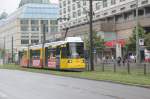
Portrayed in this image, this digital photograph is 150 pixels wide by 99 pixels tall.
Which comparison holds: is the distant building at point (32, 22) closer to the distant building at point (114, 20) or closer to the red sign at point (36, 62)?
the distant building at point (114, 20)

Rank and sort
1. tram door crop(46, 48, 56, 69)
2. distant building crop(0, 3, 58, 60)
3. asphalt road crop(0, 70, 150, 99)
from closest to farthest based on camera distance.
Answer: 1. asphalt road crop(0, 70, 150, 99)
2. tram door crop(46, 48, 56, 69)
3. distant building crop(0, 3, 58, 60)

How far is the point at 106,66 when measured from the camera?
45.8 m

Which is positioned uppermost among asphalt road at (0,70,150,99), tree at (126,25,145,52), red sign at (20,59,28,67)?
tree at (126,25,145,52)

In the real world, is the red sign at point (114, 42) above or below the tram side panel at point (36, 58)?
above

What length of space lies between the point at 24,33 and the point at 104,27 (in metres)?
79.5

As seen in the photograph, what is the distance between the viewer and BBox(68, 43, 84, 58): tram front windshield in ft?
150

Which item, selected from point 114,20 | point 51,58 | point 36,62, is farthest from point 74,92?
point 114,20

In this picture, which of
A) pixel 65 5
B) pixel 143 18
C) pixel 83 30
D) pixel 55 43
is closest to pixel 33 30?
pixel 65 5

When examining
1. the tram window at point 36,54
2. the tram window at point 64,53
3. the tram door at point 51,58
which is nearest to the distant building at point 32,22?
the tram window at point 36,54

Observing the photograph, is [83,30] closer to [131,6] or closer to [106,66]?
[131,6]

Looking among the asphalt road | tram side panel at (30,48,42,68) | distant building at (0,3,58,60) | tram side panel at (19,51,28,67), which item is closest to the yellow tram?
tram side panel at (30,48,42,68)

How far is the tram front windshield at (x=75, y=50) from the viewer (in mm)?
45812

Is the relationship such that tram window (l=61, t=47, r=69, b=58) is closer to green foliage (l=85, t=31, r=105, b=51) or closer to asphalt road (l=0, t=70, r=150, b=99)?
asphalt road (l=0, t=70, r=150, b=99)

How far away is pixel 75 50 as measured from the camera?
1812 inches
